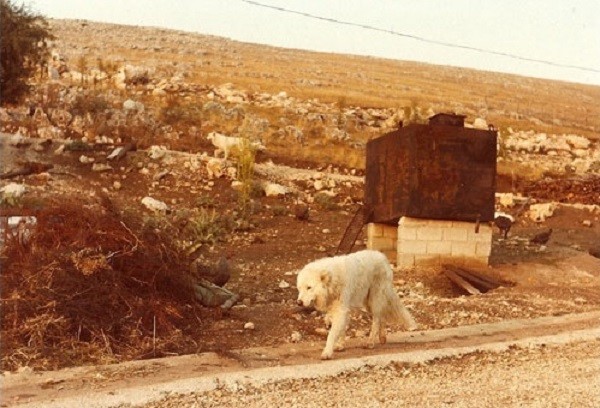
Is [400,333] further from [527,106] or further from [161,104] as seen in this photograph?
[527,106]

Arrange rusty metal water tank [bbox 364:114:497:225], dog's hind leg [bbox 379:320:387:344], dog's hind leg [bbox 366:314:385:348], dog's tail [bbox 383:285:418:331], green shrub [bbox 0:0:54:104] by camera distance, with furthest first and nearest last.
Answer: green shrub [bbox 0:0:54:104], rusty metal water tank [bbox 364:114:497:225], dog's tail [bbox 383:285:418:331], dog's hind leg [bbox 379:320:387:344], dog's hind leg [bbox 366:314:385:348]

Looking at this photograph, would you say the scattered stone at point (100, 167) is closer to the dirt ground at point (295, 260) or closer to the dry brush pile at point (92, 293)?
the dirt ground at point (295, 260)

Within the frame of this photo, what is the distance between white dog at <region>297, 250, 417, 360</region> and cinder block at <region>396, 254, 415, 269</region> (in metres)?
4.99

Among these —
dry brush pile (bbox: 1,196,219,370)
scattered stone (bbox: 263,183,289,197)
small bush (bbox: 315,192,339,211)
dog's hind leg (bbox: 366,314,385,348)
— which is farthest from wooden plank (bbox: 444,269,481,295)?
scattered stone (bbox: 263,183,289,197)

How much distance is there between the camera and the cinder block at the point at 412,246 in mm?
14305

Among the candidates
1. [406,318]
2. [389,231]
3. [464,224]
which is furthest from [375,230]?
[406,318]

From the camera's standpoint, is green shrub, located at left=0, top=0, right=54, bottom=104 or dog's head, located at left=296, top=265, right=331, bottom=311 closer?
dog's head, located at left=296, top=265, right=331, bottom=311

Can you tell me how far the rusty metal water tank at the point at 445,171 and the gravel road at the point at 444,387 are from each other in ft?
19.2

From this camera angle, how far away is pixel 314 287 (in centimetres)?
812

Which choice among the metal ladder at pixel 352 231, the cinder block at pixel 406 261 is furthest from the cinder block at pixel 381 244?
the cinder block at pixel 406 261

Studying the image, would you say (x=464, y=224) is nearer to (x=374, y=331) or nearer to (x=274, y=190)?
(x=374, y=331)

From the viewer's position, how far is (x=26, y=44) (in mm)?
22141

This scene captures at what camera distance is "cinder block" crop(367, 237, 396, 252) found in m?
15.9

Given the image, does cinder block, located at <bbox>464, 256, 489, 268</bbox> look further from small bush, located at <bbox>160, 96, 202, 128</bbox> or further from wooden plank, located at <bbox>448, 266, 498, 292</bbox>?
small bush, located at <bbox>160, 96, 202, 128</bbox>
